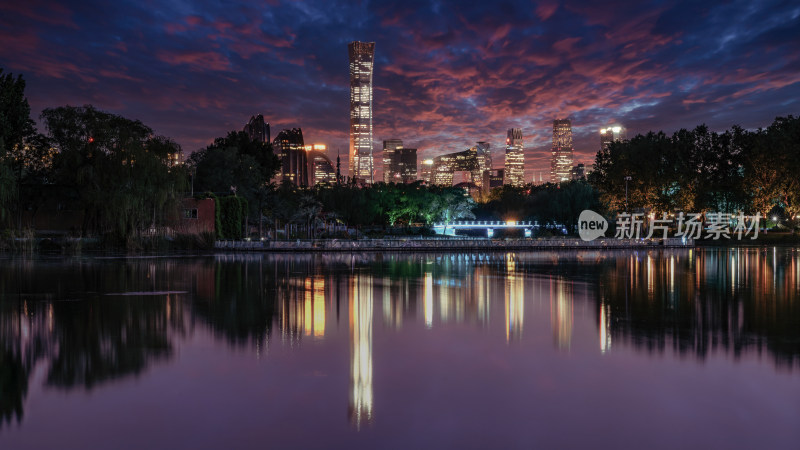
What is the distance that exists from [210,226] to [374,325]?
1545 inches

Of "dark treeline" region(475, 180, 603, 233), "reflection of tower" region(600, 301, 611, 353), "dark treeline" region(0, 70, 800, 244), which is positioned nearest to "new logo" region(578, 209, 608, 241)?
"dark treeline" region(0, 70, 800, 244)

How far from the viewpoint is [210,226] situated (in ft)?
163

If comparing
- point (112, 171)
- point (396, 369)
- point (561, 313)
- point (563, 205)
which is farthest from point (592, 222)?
point (396, 369)

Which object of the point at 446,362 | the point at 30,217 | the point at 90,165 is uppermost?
the point at 90,165

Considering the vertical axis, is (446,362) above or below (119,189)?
below

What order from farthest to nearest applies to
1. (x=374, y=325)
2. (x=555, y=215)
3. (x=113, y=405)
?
(x=555, y=215) < (x=374, y=325) < (x=113, y=405)

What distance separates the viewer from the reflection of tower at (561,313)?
12.6 metres

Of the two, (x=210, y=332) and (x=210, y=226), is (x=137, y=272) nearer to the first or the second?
(x=210, y=332)

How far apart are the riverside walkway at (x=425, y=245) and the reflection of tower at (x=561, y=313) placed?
26719 mm

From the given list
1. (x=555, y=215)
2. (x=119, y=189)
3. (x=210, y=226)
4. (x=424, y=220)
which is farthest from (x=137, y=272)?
(x=424, y=220)

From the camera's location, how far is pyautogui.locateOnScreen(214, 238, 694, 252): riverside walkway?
46.6 m

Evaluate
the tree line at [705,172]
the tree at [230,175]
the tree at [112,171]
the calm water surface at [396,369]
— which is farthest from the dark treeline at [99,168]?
the tree line at [705,172]

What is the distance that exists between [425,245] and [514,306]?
32842mm

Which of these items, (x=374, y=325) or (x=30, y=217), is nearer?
(x=374, y=325)
